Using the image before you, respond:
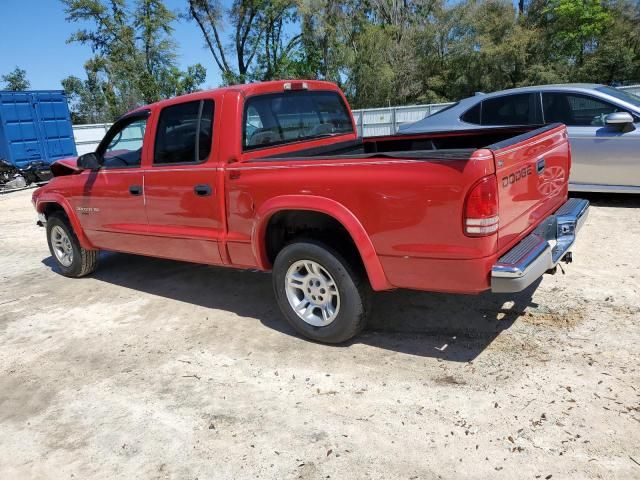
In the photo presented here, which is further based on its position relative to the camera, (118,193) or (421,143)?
(118,193)

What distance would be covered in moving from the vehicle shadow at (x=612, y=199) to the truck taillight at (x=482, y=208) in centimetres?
519

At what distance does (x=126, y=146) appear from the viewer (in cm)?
562

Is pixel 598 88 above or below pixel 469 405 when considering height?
above

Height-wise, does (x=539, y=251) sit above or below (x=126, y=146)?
below

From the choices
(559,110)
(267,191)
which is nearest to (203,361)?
(267,191)

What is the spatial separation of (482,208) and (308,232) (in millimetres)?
1423

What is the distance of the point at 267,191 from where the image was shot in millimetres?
3896

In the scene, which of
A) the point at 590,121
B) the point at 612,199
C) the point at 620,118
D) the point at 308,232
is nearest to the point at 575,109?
the point at 590,121

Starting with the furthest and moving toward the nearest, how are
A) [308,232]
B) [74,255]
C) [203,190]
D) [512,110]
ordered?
[512,110] < [74,255] < [203,190] < [308,232]

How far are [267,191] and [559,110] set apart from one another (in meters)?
5.09

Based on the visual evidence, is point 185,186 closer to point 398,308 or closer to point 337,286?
point 337,286

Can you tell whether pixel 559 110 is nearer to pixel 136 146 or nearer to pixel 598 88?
pixel 598 88

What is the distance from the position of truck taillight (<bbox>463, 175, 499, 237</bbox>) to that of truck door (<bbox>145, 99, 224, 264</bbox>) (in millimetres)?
2046

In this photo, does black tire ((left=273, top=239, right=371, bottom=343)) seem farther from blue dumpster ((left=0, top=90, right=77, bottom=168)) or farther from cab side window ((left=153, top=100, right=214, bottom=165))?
blue dumpster ((left=0, top=90, right=77, bottom=168))
